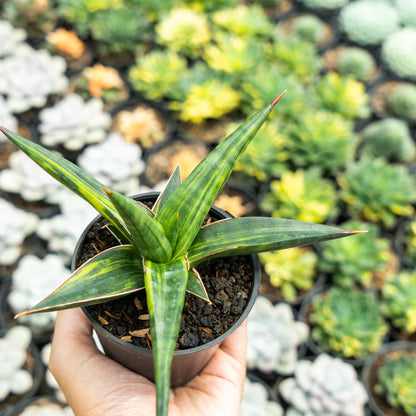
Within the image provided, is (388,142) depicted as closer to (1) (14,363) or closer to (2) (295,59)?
(2) (295,59)

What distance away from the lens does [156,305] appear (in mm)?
487

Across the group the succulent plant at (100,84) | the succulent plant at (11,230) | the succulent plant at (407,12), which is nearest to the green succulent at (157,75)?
the succulent plant at (100,84)

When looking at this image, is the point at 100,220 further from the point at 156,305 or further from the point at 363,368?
the point at 363,368

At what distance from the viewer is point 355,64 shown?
7.00ft

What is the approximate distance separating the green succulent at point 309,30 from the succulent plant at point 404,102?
54 centimetres

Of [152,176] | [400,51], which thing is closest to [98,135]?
[152,176]

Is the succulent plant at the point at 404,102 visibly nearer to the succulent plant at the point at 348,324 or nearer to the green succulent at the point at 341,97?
the green succulent at the point at 341,97

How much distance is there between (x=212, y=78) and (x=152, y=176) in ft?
1.82

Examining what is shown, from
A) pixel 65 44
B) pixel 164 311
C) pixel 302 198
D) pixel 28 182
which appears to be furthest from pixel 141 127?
pixel 164 311

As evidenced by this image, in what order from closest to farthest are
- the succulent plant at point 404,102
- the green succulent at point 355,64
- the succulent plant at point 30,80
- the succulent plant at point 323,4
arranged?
the succulent plant at point 30,80
the succulent plant at point 404,102
the green succulent at point 355,64
the succulent plant at point 323,4

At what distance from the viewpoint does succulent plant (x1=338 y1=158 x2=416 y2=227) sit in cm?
159

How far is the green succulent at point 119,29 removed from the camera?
190cm

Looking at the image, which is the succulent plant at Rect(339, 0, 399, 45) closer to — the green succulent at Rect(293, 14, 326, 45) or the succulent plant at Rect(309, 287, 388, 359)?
the green succulent at Rect(293, 14, 326, 45)

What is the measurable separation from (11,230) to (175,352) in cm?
100
